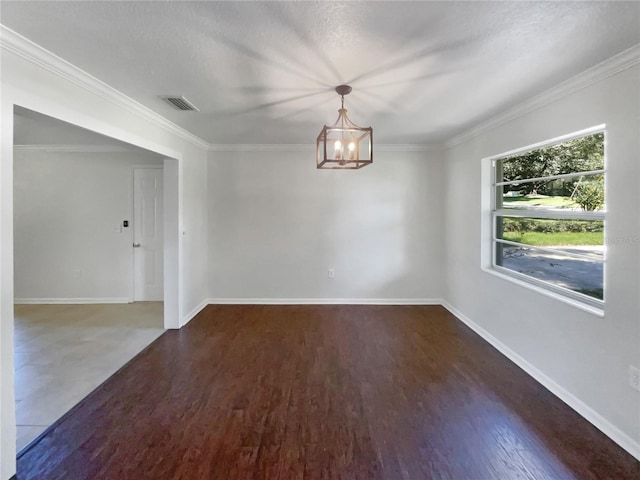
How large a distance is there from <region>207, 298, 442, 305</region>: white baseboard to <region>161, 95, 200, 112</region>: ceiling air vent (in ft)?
9.46

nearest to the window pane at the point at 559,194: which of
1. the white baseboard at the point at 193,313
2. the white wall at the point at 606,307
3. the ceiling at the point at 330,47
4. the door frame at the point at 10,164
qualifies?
the white wall at the point at 606,307

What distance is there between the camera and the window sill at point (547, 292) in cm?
230

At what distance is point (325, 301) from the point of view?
505cm

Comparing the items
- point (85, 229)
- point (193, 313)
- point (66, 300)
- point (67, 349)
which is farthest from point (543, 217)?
point (66, 300)

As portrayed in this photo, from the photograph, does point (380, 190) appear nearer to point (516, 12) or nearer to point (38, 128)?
point (516, 12)

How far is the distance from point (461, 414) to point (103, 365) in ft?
10.0

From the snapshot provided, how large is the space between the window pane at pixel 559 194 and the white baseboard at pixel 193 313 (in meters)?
4.00

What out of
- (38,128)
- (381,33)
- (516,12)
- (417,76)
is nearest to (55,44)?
(381,33)

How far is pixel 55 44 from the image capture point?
189cm

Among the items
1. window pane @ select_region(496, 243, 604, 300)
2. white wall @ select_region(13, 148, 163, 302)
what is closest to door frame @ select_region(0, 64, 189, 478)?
white wall @ select_region(13, 148, 163, 302)

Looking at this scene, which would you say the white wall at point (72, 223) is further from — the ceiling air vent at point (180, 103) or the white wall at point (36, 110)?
the ceiling air vent at point (180, 103)

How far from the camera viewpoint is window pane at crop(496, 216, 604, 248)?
2411 mm

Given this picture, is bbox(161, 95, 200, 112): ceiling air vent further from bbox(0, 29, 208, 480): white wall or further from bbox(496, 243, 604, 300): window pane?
bbox(496, 243, 604, 300): window pane

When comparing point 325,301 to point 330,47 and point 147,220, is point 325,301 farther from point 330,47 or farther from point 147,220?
point 330,47
